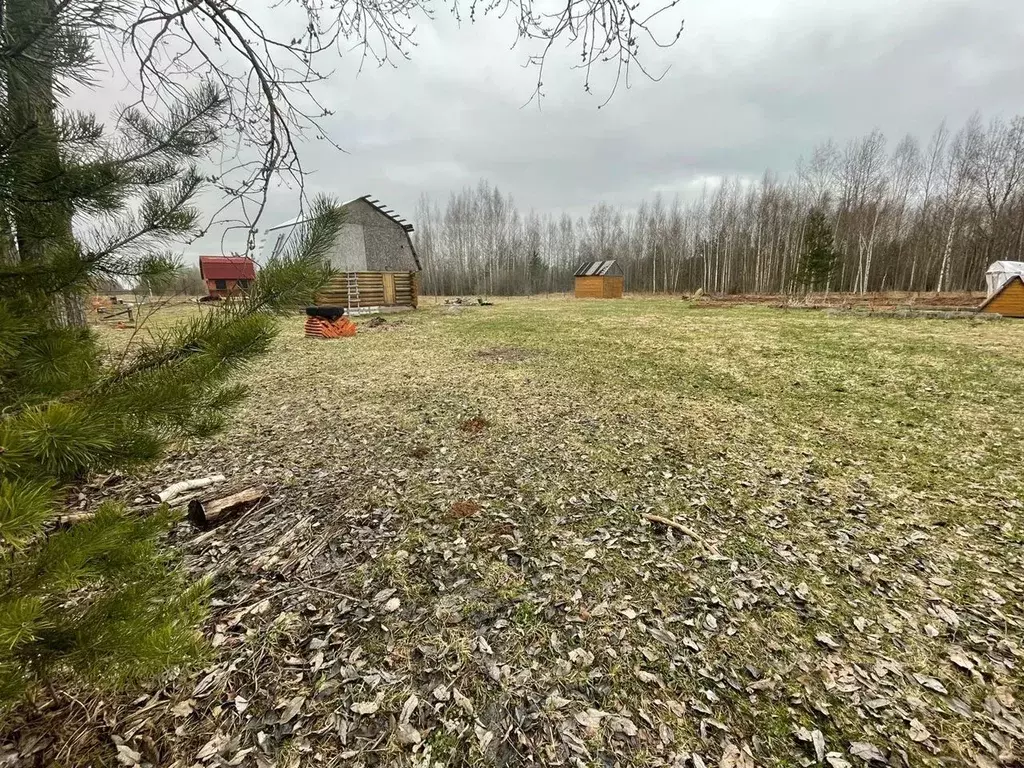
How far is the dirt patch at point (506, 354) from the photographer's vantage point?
1002 cm

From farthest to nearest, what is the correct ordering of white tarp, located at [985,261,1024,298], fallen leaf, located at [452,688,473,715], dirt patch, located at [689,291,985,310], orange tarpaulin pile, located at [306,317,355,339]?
dirt patch, located at [689,291,985,310]
white tarp, located at [985,261,1024,298]
orange tarpaulin pile, located at [306,317,355,339]
fallen leaf, located at [452,688,473,715]

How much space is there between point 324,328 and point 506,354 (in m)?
6.24

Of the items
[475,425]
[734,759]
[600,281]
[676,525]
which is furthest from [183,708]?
[600,281]

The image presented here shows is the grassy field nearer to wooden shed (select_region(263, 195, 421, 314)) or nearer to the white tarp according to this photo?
wooden shed (select_region(263, 195, 421, 314))

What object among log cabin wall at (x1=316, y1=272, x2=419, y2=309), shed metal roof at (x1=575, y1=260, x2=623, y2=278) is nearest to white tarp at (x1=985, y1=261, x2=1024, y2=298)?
shed metal roof at (x1=575, y1=260, x2=623, y2=278)

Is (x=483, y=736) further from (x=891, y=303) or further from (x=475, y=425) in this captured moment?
(x=891, y=303)

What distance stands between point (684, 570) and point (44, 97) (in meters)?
3.96

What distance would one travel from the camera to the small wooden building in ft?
119

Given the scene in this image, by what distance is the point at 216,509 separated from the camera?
3506 mm

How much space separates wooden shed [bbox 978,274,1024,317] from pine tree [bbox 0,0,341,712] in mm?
23284

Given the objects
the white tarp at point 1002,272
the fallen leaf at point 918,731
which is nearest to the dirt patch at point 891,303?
the white tarp at point 1002,272

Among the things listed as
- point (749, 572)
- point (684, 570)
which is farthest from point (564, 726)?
point (749, 572)

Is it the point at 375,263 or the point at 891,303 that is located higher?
the point at 375,263

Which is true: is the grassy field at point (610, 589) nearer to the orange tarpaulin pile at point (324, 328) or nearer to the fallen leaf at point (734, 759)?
the fallen leaf at point (734, 759)
